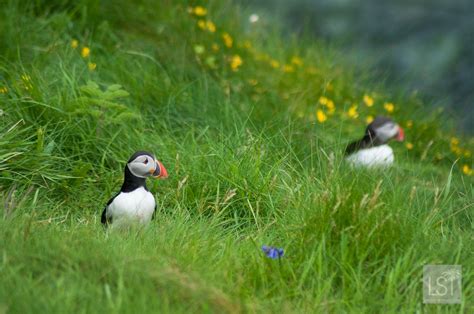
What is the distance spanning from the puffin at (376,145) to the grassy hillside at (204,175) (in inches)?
7.5

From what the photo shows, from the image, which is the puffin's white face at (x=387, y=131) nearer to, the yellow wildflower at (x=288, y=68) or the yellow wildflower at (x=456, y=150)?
the yellow wildflower at (x=456, y=150)

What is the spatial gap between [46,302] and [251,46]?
16.9 feet

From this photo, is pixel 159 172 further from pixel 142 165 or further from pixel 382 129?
pixel 382 129

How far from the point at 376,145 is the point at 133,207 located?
7.97ft

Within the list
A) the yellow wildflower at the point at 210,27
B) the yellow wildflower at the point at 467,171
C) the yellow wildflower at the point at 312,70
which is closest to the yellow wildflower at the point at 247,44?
the yellow wildflower at the point at 210,27

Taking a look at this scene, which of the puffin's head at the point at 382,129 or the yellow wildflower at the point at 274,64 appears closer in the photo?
the puffin's head at the point at 382,129

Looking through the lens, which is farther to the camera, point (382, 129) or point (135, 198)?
point (382, 129)

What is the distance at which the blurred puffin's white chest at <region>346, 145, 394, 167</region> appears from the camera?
5.58m

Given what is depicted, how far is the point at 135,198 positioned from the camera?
14.3 ft

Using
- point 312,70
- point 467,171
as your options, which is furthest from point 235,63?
point 467,171

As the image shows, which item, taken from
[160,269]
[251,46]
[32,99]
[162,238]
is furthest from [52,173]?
[251,46]

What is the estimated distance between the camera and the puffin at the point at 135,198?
4.28m

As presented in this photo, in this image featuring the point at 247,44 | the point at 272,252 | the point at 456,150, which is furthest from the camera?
the point at 247,44

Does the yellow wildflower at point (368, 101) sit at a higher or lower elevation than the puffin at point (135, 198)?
higher
